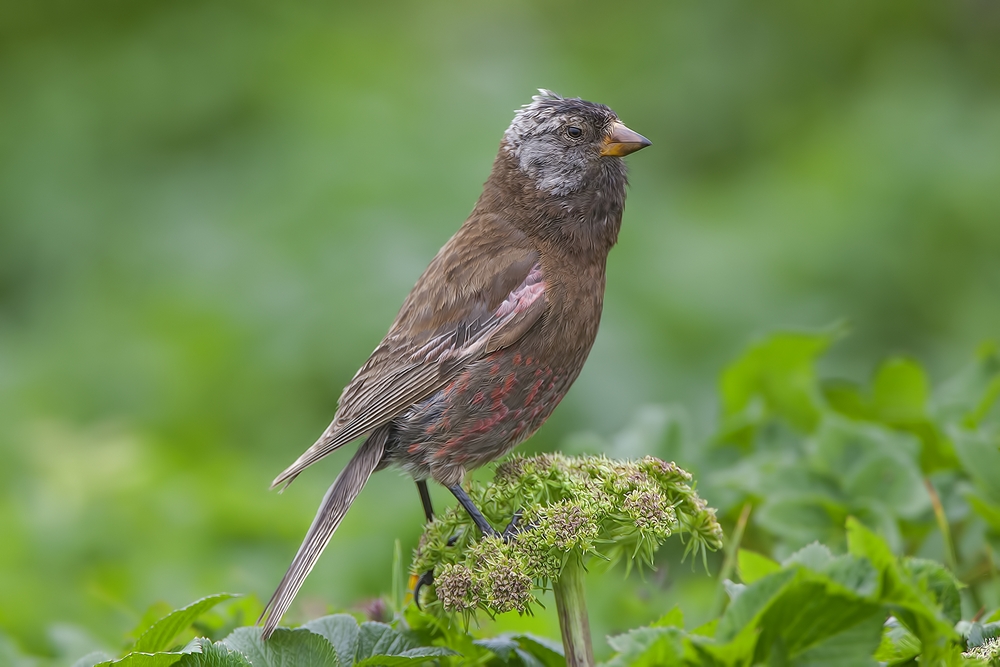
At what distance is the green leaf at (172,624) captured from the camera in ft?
7.73

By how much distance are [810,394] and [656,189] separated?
5456 mm

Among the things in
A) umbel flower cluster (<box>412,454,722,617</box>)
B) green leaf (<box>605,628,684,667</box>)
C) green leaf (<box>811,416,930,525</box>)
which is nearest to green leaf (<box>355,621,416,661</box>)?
umbel flower cluster (<box>412,454,722,617</box>)

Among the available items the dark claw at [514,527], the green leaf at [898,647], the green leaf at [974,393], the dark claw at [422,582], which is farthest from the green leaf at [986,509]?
the dark claw at [422,582]

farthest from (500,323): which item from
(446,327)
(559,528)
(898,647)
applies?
(898,647)

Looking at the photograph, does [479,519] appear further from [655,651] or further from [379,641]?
[655,651]

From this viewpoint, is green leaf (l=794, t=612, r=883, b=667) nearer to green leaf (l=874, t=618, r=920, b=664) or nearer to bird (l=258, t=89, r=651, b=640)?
green leaf (l=874, t=618, r=920, b=664)

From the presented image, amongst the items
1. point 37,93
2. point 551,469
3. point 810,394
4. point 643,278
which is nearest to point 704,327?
point 643,278

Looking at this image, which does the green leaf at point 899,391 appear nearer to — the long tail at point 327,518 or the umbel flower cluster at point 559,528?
the umbel flower cluster at point 559,528

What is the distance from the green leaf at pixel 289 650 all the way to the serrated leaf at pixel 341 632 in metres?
0.09

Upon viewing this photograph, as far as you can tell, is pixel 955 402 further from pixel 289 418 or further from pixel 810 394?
pixel 289 418

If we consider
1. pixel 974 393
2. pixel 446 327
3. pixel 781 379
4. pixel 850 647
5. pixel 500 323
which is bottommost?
pixel 850 647

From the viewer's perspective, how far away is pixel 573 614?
232 centimetres

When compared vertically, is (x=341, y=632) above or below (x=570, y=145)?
below

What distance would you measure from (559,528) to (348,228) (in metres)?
5.94
